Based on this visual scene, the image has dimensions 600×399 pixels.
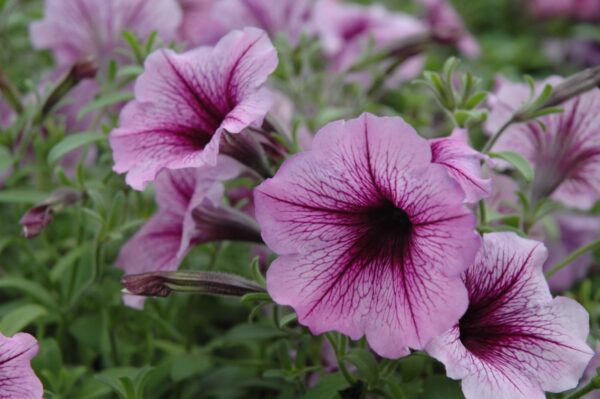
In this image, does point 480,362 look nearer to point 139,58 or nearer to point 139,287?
point 139,287

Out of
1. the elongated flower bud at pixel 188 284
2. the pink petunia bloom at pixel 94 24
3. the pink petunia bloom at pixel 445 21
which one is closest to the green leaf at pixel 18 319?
the elongated flower bud at pixel 188 284

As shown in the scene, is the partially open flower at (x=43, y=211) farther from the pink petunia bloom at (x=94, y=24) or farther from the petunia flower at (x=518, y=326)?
the petunia flower at (x=518, y=326)

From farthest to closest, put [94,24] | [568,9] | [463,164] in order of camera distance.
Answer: [568,9], [94,24], [463,164]

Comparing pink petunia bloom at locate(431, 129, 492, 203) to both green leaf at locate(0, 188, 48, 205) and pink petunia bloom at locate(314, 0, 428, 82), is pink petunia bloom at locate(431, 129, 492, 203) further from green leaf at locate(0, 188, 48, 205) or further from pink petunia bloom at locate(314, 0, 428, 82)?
pink petunia bloom at locate(314, 0, 428, 82)

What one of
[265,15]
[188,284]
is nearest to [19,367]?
[188,284]

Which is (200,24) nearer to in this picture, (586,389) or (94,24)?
(94,24)
